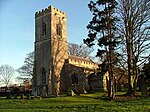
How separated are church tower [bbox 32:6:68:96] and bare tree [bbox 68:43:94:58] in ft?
36.1

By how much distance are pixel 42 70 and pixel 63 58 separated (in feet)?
15.9

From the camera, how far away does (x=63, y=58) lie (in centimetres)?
4672

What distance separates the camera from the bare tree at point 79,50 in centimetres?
5953

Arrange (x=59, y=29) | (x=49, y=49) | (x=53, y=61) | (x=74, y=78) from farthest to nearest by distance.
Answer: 1. (x=59, y=29)
2. (x=74, y=78)
3. (x=49, y=49)
4. (x=53, y=61)

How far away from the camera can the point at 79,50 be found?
60719mm

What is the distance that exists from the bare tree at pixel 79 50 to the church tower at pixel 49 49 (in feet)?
36.1

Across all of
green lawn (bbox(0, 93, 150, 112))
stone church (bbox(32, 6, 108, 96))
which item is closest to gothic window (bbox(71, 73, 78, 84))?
stone church (bbox(32, 6, 108, 96))

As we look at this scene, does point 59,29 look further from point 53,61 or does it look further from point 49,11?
point 53,61

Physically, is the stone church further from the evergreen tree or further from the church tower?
the evergreen tree

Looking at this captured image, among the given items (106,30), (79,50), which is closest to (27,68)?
(79,50)

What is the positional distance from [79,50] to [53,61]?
58.5 ft

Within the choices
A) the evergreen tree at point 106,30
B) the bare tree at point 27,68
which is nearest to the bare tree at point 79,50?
the bare tree at point 27,68

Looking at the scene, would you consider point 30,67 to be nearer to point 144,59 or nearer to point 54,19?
point 54,19

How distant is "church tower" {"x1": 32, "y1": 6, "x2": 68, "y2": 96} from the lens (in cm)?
4288
